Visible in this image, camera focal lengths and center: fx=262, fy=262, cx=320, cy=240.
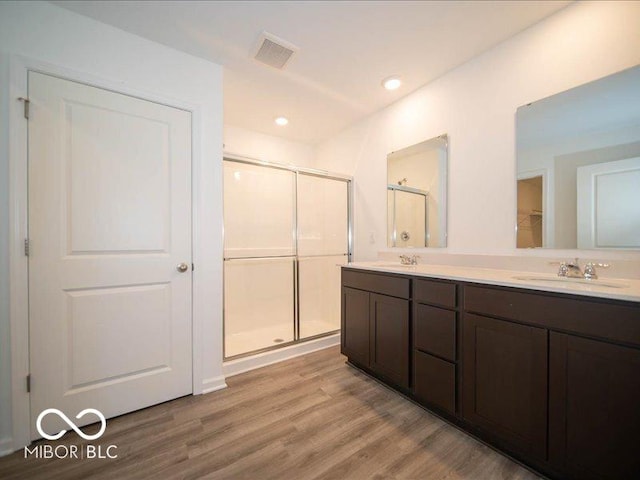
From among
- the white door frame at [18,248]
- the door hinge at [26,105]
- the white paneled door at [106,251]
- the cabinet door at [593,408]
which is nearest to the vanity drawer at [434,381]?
the cabinet door at [593,408]

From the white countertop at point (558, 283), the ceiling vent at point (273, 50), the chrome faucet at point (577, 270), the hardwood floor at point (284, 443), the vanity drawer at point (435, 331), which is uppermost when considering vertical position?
the ceiling vent at point (273, 50)

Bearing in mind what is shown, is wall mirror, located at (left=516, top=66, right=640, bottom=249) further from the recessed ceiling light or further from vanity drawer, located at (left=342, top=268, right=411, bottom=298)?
the recessed ceiling light

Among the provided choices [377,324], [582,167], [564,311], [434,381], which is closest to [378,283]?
[377,324]

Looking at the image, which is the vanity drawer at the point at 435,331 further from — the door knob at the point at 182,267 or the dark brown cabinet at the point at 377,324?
the door knob at the point at 182,267

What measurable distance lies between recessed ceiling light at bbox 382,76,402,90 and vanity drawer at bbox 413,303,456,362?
74.9 inches

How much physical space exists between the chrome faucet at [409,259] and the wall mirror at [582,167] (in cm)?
80

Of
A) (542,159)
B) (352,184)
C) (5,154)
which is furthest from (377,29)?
(5,154)

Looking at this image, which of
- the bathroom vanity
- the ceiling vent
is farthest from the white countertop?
the ceiling vent

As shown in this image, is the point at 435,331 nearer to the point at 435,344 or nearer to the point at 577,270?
the point at 435,344

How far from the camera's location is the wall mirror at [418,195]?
2.26m

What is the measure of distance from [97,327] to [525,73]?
3225mm

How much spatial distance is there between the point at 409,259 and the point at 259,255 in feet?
4.85

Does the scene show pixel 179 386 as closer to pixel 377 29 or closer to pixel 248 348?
pixel 248 348

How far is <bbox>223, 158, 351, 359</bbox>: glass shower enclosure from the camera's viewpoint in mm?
2838
